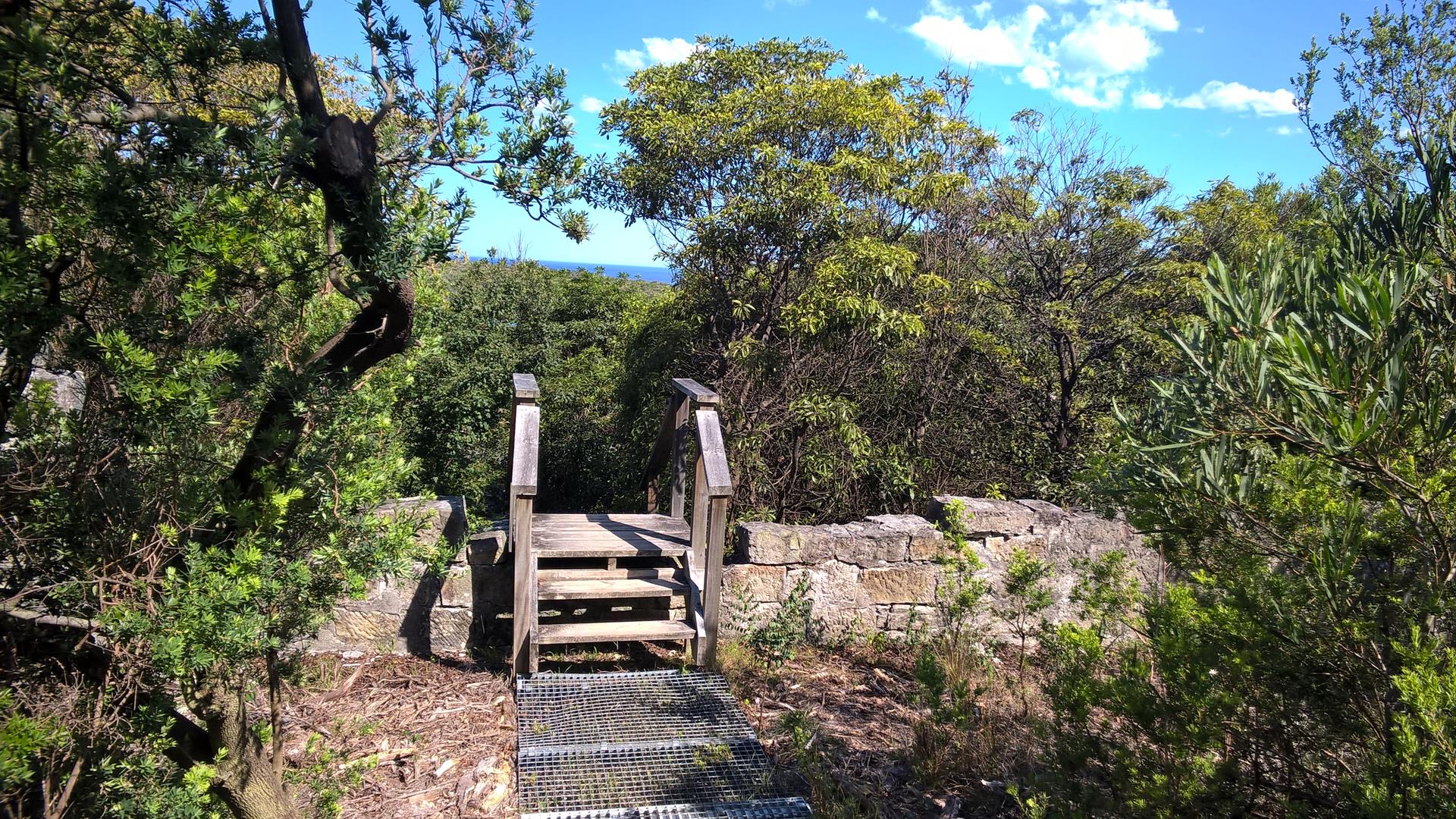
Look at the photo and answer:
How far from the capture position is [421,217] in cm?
224

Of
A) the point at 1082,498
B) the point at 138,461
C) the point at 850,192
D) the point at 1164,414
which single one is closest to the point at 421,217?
the point at 138,461

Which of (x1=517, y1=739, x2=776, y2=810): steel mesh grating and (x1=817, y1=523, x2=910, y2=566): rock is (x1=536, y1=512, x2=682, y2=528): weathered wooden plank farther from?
(x1=517, y1=739, x2=776, y2=810): steel mesh grating

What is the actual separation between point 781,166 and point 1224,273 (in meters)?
4.34

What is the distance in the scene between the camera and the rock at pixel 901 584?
5.53 meters

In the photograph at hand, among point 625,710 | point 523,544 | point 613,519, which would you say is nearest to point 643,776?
point 625,710

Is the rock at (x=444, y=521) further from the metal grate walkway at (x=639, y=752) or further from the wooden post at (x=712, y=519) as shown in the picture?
the wooden post at (x=712, y=519)

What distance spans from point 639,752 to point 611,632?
0.99m

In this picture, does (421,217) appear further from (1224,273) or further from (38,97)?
(1224,273)

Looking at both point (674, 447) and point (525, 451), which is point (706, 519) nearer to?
point (674, 447)

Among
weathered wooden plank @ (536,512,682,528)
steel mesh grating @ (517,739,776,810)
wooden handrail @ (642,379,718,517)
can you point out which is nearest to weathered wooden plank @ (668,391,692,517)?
wooden handrail @ (642,379,718,517)

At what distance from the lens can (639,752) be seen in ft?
13.0

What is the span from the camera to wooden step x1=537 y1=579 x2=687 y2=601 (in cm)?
486

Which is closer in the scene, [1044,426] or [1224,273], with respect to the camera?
[1224,273]

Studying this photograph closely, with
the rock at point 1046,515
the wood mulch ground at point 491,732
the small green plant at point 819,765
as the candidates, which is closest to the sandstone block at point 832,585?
the wood mulch ground at point 491,732
